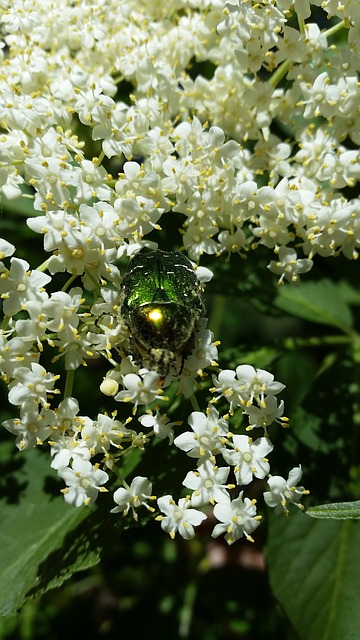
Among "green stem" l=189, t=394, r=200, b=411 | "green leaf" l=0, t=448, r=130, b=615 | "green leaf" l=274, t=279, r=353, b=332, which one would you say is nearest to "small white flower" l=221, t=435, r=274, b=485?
"green stem" l=189, t=394, r=200, b=411

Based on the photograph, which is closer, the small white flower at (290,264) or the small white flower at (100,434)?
the small white flower at (100,434)

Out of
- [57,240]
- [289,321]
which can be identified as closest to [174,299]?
[57,240]

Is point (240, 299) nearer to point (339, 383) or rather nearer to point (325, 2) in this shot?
point (339, 383)

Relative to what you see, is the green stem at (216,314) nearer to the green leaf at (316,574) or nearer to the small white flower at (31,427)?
the green leaf at (316,574)

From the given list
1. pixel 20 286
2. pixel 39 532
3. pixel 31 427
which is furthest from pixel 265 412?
pixel 39 532

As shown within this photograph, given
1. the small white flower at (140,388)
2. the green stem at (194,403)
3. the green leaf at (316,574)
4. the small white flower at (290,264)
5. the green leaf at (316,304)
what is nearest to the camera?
the small white flower at (140,388)

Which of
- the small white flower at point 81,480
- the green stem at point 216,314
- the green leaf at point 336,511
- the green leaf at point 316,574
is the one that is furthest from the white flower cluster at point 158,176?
the green stem at point 216,314

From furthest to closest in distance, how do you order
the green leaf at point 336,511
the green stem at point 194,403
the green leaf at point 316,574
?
the green leaf at point 316,574 → the green stem at point 194,403 → the green leaf at point 336,511

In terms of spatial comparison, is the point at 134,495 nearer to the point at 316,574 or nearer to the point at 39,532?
the point at 39,532

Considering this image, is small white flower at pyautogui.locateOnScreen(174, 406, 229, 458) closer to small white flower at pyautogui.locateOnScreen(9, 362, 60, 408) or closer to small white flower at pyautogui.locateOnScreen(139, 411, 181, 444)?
small white flower at pyautogui.locateOnScreen(139, 411, 181, 444)
